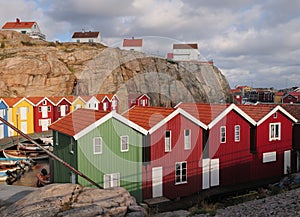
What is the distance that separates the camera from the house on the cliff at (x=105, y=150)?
640 inches

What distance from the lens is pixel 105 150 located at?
16719 millimetres

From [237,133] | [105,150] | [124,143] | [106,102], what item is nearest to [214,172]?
[237,133]

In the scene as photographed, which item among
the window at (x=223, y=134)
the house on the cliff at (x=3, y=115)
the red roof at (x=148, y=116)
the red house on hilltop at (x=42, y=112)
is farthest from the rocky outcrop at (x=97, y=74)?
the window at (x=223, y=134)

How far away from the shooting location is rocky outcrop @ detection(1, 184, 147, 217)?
9855 mm

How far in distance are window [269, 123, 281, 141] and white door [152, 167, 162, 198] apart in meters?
9.44

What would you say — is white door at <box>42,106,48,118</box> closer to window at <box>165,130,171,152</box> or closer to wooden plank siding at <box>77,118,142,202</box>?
wooden plank siding at <box>77,118,142,202</box>

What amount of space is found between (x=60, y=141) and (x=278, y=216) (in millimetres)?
13341

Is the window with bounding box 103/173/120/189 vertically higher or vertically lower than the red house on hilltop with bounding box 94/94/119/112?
lower

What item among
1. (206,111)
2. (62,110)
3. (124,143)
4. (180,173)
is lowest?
(180,173)

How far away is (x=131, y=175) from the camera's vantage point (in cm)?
1741

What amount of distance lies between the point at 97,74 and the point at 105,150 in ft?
168

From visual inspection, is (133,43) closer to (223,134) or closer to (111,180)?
(223,134)

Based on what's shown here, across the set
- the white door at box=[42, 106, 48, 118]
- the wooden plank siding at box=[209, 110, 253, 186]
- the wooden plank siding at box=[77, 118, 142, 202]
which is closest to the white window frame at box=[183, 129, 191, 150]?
the wooden plank siding at box=[209, 110, 253, 186]

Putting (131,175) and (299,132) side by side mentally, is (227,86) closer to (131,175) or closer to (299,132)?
(299,132)
